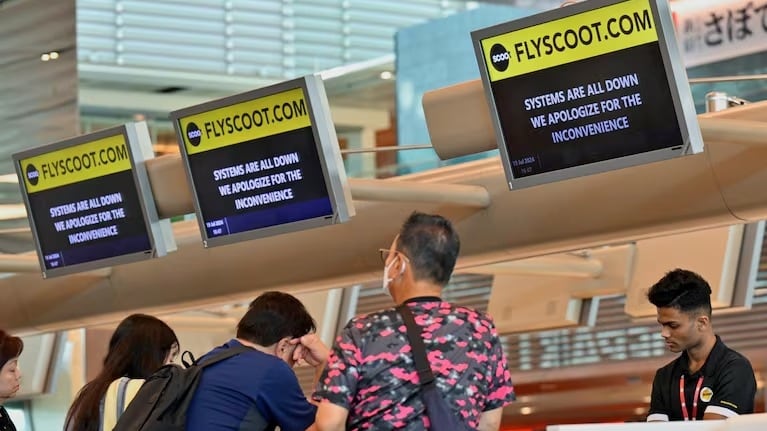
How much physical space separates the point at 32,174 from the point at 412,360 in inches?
157

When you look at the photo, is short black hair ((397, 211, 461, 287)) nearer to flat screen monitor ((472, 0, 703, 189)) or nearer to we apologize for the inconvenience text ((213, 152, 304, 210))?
flat screen monitor ((472, 0, 703, 189))

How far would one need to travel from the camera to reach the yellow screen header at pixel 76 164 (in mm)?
6625

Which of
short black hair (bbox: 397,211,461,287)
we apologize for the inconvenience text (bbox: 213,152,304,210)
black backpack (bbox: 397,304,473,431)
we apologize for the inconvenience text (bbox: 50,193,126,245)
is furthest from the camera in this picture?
we apologize for the inconvenience text (bbox: 50,193,126,245)

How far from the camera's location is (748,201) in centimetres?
547

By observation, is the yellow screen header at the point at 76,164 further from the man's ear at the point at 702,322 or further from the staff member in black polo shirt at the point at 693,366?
the man's ear at the point at 702,322

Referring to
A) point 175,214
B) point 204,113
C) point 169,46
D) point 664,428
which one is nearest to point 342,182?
point 204,113

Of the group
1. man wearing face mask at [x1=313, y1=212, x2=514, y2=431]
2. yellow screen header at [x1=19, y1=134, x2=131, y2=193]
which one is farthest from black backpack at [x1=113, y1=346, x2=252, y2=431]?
yellow screen header at [x1=19, y1=134, x2=131, y2=193]

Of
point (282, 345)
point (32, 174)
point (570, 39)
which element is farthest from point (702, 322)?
point (32, 174)

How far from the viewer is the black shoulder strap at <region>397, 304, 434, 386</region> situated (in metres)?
3.49

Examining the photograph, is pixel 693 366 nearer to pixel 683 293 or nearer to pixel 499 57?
pixel 683 293

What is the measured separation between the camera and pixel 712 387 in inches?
191

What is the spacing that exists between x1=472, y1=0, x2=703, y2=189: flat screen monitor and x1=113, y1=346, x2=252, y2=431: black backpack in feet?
4.72

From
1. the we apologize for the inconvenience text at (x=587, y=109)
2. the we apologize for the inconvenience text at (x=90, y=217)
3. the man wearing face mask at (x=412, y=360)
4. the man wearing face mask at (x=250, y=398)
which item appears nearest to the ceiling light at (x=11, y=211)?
the we apologize for the inconvenience text at (x=90, y=217)

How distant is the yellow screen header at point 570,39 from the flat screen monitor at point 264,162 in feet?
2.82
